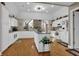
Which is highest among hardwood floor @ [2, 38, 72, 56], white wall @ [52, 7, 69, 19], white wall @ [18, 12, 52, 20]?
white wall @ [52, 7, 69, 19]

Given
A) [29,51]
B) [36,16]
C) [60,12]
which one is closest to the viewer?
[29,51]

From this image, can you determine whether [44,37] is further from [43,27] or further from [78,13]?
[78,13]

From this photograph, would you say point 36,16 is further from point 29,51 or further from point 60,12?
point 29,51

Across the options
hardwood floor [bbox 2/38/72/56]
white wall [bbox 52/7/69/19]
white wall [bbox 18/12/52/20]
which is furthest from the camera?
white wall [bbox 52/7/69/19]

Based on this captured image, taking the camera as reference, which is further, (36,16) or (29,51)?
(36,16)

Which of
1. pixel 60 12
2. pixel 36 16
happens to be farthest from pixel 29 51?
pixel 60 12

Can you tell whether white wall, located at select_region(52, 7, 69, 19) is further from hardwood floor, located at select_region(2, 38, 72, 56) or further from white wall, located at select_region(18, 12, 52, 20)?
hardwood floor, located at select_region(2, 38, 72, 56)

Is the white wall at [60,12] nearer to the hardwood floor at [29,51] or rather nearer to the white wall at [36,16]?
the white wall at [36,16]

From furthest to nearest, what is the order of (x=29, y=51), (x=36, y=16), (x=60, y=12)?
(x=60, y=12) → (x=36, y=16) → (x=29, y=51)

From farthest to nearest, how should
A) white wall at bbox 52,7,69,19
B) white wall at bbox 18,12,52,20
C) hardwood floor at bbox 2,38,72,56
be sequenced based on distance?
white wall at bbox 52,7,69,19 < white wall at bbox 18,12,52,20 < hardwood floor at bbox 2,38,72,56

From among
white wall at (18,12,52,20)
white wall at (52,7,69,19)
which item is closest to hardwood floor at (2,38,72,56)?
white wall at (18,12,52,20)

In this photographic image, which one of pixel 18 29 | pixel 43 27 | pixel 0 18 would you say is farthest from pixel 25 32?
pixel 0 18

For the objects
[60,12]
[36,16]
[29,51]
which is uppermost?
[60,12]

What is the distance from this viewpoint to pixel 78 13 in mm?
5148
